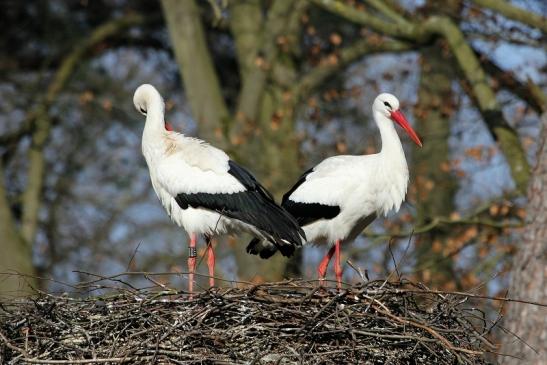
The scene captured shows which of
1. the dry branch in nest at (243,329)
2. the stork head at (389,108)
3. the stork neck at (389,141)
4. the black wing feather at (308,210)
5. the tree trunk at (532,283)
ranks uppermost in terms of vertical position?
the stork head at (389,108)

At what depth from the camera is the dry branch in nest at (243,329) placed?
694 centimetres

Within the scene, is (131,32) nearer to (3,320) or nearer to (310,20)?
(310,20)

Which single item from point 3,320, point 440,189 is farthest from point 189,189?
point 440,189

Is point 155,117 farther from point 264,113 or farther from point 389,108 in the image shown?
point 264,113

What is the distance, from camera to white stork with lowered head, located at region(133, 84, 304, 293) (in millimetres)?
8758

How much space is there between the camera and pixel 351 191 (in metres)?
9.46

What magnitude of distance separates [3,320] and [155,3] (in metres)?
9.98

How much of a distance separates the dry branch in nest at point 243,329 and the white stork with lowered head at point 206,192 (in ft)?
4.75

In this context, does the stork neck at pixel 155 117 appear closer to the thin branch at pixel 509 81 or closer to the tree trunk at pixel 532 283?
the tree trunk at pixel 532 283

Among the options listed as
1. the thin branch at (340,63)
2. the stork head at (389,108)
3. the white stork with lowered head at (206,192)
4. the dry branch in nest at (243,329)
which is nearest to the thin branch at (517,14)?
the stork head at (389,108)

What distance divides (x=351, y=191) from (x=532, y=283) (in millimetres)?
1478

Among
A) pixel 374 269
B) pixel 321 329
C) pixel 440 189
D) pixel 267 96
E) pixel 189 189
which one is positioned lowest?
pixel 321 329

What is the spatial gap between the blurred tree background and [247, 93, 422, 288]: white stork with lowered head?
1.14 m

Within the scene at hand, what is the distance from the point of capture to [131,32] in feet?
54.9
